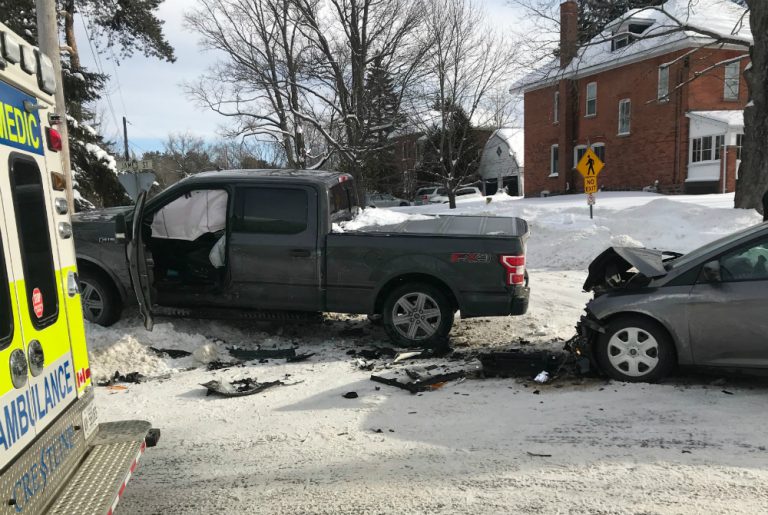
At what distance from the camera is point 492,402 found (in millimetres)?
4832

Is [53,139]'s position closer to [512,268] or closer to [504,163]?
[512,268]

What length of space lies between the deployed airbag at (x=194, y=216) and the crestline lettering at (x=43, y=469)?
410 centimetres

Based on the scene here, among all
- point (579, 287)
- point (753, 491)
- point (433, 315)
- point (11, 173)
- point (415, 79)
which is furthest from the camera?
point (415, 79)

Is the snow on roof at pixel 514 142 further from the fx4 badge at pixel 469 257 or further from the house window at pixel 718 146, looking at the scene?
the fx4 badge at pixel 469 257

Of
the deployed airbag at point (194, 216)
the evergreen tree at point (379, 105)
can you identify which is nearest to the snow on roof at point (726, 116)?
the evergreen tree at point (379, 105)

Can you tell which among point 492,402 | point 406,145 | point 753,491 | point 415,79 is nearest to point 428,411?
point 492,402

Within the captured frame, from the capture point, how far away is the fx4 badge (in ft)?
20.4

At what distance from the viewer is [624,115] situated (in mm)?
33344

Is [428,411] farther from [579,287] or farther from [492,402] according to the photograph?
[579,287]

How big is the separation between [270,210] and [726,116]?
96.6 ft

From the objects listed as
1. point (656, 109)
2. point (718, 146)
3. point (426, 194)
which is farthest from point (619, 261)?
point (426, 194)

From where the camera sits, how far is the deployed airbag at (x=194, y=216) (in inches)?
266

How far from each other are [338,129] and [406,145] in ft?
Result: 32.3

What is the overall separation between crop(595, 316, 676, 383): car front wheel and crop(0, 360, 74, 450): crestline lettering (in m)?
4.31
